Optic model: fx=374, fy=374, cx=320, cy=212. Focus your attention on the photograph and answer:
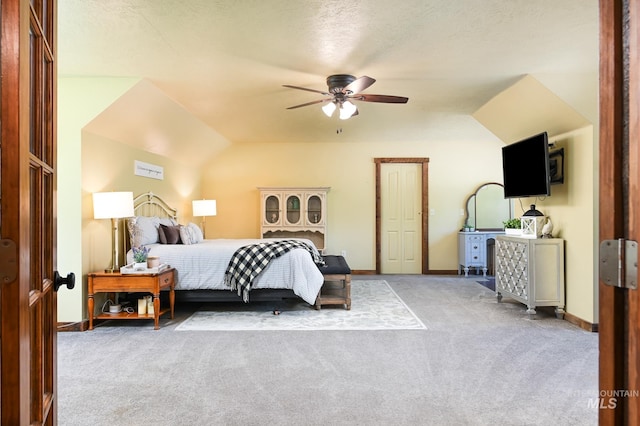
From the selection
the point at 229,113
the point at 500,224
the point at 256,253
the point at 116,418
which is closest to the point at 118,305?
the point at 256,253

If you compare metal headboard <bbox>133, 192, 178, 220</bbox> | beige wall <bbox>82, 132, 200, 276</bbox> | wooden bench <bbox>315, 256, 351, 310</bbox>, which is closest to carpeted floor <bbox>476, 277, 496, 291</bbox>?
wooden bench <bbox>315, 256, 351, 310</bbox>

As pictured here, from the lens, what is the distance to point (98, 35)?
2660mm

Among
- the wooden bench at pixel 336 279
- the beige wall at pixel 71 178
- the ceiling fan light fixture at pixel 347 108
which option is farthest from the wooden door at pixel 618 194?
the beige wall at pixel 71 178

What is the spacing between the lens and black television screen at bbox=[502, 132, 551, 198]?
377cm

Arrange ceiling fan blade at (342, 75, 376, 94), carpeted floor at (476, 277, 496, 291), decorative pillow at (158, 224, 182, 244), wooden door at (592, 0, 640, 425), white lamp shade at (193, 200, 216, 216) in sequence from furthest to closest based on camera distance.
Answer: white lamp shade at (193, 200, 216, 216) → carpeted floor at (476, 277, 496, 291) → decorative pillow at (158, 224, 182, 244) → ceiling fan blade at (342, 75, 376, 94) → wooden door at (592, 0, 640, 425)

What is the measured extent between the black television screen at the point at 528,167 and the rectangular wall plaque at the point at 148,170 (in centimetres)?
439

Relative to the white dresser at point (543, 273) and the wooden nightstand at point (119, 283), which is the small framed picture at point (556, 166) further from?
the wooden nightstand at point (119, 283)

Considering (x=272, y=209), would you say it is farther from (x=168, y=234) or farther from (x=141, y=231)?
(x=141, y=231)

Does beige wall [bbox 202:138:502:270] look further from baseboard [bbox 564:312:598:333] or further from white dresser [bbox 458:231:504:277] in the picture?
baseboard [bbox 564:312:598:333]

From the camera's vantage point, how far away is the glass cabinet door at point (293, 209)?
647 centimetres

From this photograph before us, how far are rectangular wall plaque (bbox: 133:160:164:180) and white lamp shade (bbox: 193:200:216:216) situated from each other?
856mm

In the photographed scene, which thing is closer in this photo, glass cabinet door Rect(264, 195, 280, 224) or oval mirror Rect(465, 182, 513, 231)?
glass cabinet door Rect(264, 195, 280, 224)

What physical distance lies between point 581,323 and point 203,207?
16.8ft

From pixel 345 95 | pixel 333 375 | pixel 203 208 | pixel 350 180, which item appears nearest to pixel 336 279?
pixel 333 375
